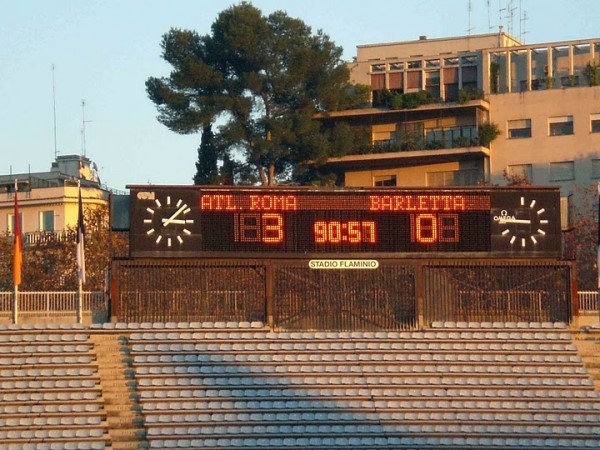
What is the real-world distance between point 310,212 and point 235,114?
2627 centimetres

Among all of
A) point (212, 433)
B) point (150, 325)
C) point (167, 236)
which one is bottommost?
point (212, 433)

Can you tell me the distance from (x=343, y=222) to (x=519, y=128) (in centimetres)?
3098

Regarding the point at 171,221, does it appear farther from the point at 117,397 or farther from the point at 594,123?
the point at 594,123

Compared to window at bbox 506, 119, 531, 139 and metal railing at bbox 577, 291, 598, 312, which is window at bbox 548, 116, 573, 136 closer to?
window at bbox 506, 119, 531, 139

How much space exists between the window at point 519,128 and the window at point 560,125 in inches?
37.4

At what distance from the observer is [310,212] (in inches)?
1268

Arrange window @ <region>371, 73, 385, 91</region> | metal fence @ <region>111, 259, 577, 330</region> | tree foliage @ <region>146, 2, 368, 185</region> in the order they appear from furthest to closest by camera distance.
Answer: window @ <region>371, 73, 385, 91</region>
tree foliage @ <region>146, 2, 368, 185</region>
metal fence @ <region>111, 259, 577, 330</region>

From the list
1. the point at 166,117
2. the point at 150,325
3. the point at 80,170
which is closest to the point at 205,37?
the point at 166,117

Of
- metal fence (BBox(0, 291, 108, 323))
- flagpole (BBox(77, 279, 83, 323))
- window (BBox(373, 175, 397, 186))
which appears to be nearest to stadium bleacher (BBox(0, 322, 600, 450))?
flagpole (BBox(77, 279, 83, 323))

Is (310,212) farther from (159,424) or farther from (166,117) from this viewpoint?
(166,117)

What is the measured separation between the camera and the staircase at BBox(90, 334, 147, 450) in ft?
100

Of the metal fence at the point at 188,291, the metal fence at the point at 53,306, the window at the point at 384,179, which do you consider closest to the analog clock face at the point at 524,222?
the metal fence at the point at 188,291

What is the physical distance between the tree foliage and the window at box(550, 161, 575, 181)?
9.26 m

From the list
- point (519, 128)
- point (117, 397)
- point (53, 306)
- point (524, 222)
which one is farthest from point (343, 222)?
point (519, 128)
